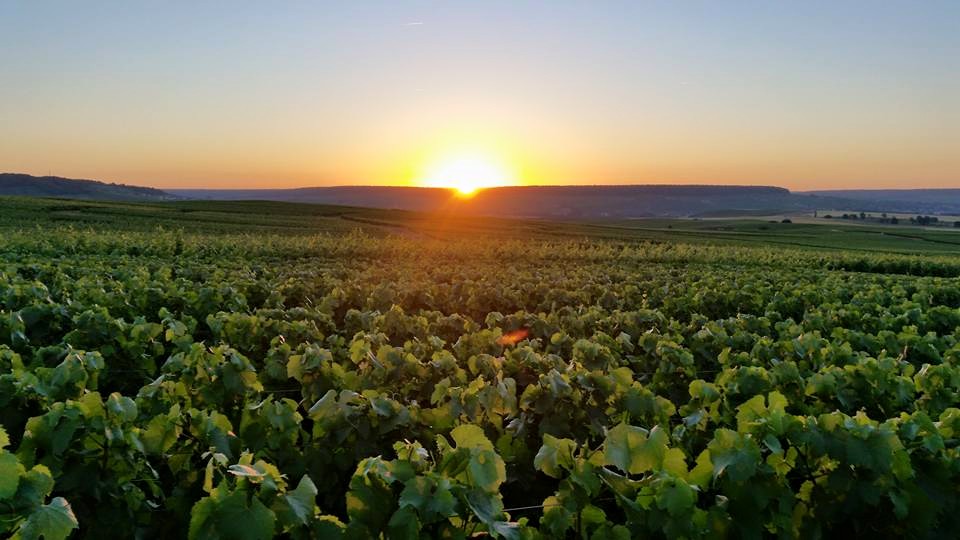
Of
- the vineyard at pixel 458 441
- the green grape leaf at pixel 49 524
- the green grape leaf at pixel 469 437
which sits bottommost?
the vineyard at pixel 458 441

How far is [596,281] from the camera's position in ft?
59.6

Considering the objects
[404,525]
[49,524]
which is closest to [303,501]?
[404,525]

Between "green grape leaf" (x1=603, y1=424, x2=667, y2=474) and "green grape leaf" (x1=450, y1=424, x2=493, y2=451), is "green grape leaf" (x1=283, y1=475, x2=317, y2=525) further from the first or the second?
"green grape leaf" (x1=603, y1=424, x2=667, y2=474)

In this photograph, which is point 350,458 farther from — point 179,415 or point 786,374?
point 786,374

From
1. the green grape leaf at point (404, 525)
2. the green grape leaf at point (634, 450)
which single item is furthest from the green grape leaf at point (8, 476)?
the green grape leaf at point (634, 450)

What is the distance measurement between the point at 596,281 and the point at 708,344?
9420 mm

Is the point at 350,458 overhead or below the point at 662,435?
below

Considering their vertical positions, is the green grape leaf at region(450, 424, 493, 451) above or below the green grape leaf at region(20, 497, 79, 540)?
above

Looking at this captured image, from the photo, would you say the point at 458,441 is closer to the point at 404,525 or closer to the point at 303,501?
the point at 404,525

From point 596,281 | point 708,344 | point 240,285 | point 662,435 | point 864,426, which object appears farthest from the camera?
point 596,281

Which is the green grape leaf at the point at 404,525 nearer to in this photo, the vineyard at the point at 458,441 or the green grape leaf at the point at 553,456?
the vineyard at the point at 458,441

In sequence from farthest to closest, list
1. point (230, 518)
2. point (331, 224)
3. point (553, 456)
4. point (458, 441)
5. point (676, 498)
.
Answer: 1. point (331, 224)
2. point (553, 456)
3. point (458, 441)
4. point (676, 498)
5. point (230, 518)

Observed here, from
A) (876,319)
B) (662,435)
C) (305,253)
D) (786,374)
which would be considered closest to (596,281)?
(876,319)

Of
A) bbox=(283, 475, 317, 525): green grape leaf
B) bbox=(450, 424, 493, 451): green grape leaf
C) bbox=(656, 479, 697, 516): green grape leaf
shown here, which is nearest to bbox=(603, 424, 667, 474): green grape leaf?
bbox=(656, 479, 697, 516): green grape leaf
